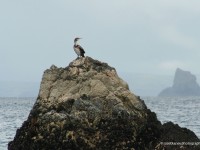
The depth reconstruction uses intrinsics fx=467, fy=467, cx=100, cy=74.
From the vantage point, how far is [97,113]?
75.8 ft

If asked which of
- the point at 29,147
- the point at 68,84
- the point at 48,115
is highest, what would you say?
the point at 68,84

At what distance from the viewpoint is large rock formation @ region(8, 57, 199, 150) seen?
2281cm

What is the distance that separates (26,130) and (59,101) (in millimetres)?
2254

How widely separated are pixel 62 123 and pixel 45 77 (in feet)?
13.7

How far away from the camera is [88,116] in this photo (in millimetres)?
23000

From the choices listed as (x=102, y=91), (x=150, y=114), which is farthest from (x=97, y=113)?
(x=150, y=114)

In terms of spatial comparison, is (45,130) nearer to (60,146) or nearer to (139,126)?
(60,146)

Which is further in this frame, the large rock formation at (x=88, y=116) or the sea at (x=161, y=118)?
the sea at (x=161, y=118)

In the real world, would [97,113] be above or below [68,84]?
below

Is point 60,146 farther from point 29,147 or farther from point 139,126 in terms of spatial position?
point 139,126

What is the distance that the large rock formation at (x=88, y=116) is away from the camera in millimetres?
22812

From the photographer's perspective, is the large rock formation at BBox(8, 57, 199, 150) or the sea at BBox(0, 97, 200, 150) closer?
the large rock formation at BBox(8, 57, 199, 150)

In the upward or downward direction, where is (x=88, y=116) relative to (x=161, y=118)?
downward

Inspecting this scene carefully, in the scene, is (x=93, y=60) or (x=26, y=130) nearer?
(x=26, y=130)
